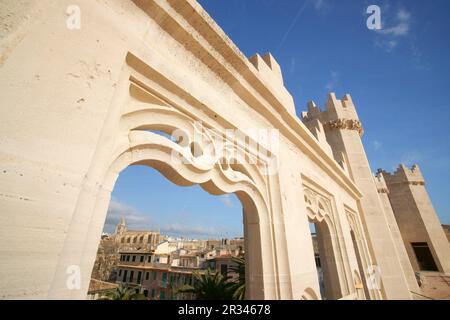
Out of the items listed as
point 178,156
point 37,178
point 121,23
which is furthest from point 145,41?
point 37,178

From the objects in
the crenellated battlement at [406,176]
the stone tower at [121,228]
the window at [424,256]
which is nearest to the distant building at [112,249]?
the stone tower at [121,228]

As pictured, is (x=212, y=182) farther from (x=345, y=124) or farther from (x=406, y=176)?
(x=406, y=176)

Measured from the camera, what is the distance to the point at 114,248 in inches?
1058

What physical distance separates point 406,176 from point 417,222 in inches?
139

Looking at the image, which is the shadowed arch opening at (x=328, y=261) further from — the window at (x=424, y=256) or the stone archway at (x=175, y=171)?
the window at (x=424, y=256)

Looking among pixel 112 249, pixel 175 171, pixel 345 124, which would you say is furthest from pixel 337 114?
pixel 112 249

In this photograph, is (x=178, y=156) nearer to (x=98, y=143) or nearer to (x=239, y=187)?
(x=98, y=143)

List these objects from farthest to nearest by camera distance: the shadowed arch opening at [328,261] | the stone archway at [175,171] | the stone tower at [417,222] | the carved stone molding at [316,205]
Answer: the stone tower at [417,222], the shadowed arch opening at [328,261], the carved stone molding at [316,205], the stone archway at [175,171]

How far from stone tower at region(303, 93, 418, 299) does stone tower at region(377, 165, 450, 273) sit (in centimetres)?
612

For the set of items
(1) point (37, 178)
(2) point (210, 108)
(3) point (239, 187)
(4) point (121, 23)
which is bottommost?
(1) point (37, 178)

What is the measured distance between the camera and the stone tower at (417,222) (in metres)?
14.4

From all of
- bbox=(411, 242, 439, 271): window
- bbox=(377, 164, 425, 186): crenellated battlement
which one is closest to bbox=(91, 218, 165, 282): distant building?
bbox=(411, 242, 439, 271): window

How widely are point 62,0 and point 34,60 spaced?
44cm

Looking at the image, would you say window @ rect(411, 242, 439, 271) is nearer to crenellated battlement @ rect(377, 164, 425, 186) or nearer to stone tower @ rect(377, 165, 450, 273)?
stone tower @ rect(377, 165, 450, 273)
